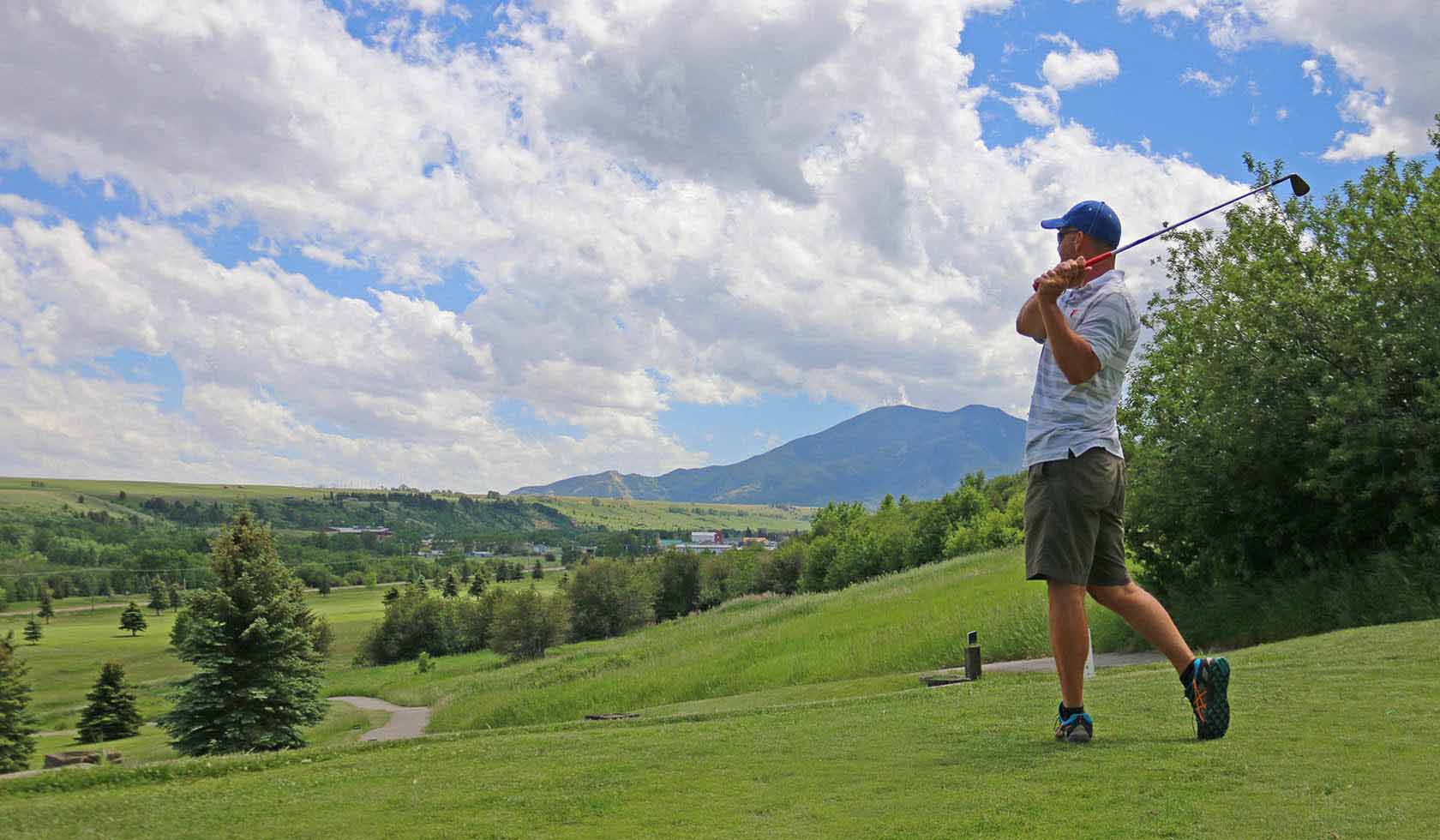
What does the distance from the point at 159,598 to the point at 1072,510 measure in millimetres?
215631

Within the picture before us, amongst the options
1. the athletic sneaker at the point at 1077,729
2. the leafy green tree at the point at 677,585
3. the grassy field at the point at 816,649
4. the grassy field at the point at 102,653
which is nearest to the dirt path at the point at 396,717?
the grassy field at the point at 816,649

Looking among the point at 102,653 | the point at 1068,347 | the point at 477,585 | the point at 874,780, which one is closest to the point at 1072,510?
the point at 1068,347

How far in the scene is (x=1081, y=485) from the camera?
17.8 feet

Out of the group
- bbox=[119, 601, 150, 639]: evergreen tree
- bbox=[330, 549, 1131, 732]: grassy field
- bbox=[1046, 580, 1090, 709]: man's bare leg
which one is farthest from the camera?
bbox=[119, 601, 150, 639]: evergreen tree

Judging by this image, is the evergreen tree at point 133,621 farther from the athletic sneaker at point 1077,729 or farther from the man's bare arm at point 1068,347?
the man's bare arm at point 1068,347

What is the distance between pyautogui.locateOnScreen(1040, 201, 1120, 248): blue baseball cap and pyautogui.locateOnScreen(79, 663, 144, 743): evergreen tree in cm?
6969

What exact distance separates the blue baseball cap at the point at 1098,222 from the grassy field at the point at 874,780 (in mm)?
2852

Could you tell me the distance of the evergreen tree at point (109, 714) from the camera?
60.9m

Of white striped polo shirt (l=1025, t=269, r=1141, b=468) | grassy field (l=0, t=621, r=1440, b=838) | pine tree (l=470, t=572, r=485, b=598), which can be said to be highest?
white striped polo shirt (l=1025, t=269, r=1141, b=468)

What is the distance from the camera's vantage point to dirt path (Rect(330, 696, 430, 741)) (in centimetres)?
4163

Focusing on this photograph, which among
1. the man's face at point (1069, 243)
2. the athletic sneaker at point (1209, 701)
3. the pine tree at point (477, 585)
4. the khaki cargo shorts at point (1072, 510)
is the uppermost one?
the man's face at point (1069, 243)

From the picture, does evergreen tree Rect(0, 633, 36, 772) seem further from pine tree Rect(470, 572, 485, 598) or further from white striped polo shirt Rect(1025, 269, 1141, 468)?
pine tree Rect(470, 572, 485, 598)

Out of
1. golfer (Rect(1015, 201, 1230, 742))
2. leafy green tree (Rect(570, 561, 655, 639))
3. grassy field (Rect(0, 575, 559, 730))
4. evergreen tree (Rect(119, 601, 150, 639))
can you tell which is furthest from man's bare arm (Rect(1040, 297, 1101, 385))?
evergreen tree (Rect(119, 601, 150, 639))

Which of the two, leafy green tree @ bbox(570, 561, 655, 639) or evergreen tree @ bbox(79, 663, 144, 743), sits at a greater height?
leafy green tree @ bbox(570, 561, 655, 639)
